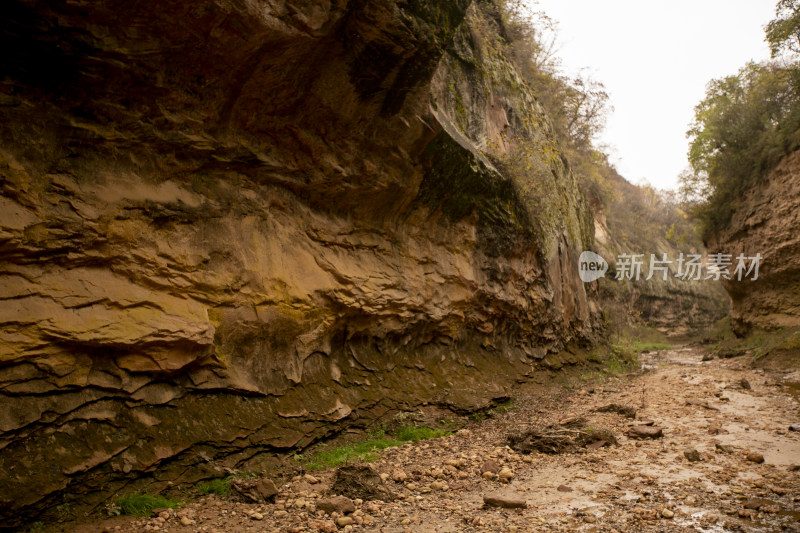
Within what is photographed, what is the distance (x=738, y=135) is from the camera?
778 inches

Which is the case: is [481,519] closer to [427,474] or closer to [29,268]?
[427,474]

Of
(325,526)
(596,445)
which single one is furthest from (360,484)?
(596,445)

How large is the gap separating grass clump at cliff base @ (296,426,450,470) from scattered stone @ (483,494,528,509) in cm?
193

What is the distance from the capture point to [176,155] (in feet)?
17.6

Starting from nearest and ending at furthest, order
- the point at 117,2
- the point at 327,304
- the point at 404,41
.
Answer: the point at 117,2
the point at 404,41
the point at 327,304

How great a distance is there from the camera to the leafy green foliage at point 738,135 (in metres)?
18.1

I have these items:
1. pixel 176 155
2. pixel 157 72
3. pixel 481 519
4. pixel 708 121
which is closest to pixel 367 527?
pixel 481 519

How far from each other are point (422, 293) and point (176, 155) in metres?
4.64

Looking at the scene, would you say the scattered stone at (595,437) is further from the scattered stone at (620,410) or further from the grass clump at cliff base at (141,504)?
the grass clump at cliff base at (141,504)

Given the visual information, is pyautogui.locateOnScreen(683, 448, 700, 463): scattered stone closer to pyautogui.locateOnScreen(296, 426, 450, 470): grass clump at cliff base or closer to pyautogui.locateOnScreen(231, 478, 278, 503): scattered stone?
pyautogui.locateOnScreen(296, 426, 450, 470): grass clump at cliff base

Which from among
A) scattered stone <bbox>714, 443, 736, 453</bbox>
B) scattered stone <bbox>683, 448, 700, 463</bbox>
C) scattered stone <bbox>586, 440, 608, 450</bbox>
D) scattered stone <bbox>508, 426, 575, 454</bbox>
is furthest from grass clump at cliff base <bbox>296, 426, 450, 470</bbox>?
scattered stone <bbox>714, 443, 736, 453</bbox>

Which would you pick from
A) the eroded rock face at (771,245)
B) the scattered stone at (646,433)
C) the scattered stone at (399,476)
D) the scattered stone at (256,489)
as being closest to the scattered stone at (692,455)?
the scattered stone at (646,433)

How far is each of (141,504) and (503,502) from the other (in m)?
3.30

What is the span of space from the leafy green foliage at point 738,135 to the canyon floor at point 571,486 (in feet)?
44.3
